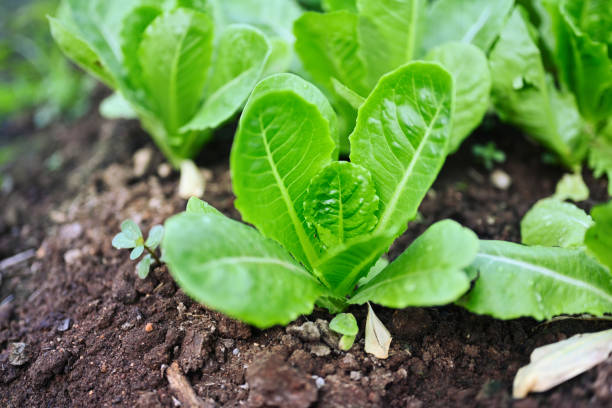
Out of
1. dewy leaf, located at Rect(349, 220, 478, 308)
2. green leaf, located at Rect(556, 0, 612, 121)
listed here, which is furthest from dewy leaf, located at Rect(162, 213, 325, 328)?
green leaf, located at Rect(556, 0, 612, 121)

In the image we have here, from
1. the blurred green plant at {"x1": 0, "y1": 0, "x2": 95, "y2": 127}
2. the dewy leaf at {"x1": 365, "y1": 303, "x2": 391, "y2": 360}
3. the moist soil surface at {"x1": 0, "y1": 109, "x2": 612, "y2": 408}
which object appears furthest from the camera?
the blurred green plant at {"x1": 0, "y1": 0, "x2": 95, "y2": 127}

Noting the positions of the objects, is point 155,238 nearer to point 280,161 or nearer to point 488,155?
point 280,161

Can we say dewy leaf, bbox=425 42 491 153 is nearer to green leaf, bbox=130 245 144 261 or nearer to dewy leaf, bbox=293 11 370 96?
dewy leaf, bbox=293 11 370 96

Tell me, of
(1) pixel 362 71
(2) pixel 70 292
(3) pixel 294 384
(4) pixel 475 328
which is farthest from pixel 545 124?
(2) pixel 70 292

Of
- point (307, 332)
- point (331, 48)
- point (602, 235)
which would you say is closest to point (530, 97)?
point (331, 48)

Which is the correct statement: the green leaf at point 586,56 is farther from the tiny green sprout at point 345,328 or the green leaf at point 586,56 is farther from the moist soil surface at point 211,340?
the tiny green sprout at point 345,328

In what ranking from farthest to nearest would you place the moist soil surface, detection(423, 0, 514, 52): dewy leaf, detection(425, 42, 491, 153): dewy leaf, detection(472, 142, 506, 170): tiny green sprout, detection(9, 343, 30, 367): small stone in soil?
1. detection(472, 142, 506, 170): tiny green sprout
2. detection(423, 0, 514, 52): dewy leaf
3. detection(425, 42, 491, 153): dewy leaf
4. detection(9, 343, 30, 367): small stone in soil
5. the moist soil surface
